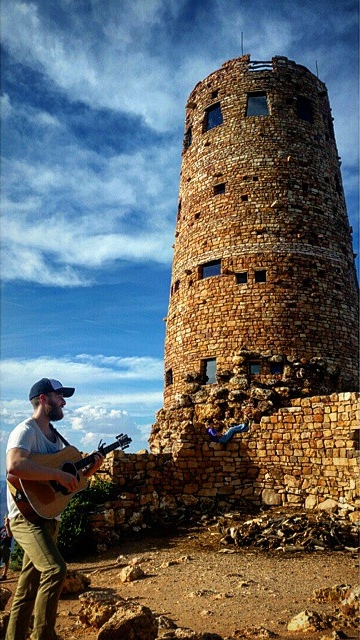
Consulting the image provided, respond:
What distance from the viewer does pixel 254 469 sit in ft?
41.9

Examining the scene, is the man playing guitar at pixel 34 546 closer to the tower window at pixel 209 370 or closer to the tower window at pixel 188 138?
the tower window at pixel 209 370

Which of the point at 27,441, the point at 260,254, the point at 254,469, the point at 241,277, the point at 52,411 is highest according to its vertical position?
the point at 260,254

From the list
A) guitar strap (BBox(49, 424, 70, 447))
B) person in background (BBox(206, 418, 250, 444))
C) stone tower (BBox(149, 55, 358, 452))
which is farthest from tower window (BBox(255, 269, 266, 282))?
guitar strap (BBox(49, 424, 70, 447))

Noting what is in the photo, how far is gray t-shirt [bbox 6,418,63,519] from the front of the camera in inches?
157

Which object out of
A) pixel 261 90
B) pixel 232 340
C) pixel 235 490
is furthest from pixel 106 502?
pixel 261 90

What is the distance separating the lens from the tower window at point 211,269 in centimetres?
1681

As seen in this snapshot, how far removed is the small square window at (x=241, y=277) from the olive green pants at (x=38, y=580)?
13014 millimetres

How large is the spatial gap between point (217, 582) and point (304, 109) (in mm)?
18014

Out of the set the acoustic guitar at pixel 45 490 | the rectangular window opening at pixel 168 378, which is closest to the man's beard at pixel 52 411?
the acoustic guitar at pixel 45 490

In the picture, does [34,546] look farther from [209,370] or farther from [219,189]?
[219,189]

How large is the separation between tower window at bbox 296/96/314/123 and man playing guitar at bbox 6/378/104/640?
1823cm

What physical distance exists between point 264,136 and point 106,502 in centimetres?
1438

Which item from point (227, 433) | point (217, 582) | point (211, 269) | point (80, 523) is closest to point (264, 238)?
point (211, 269)

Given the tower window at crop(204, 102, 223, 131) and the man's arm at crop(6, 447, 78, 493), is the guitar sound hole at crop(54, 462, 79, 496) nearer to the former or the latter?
the man's arm at crop(6, 447, 78, 493)
